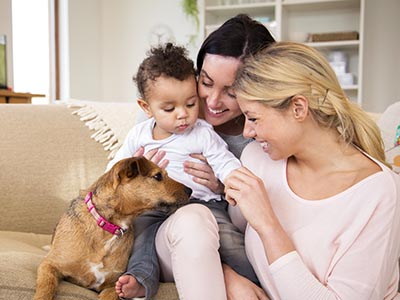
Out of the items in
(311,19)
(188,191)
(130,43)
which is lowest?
→ (188,191)

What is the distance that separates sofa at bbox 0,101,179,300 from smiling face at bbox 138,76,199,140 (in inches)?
28.9

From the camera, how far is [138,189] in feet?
4.81

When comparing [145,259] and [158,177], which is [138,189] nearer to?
[158,177]

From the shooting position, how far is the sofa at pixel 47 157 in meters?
2.10

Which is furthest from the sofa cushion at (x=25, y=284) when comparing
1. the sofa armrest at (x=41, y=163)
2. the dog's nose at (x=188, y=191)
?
the sofa armrest at (x=41, y=163)

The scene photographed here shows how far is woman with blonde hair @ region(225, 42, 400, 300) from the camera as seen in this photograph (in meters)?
1.15

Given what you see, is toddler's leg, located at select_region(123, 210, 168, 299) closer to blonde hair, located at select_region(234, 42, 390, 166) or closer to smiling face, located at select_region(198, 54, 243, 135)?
smiling face, located at select_region(198, 54, 243, 135)

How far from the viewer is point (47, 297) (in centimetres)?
127

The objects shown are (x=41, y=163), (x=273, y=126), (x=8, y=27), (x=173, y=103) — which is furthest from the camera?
(x=8, y=27)

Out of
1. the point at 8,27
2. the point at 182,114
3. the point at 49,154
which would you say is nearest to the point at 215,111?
the point at 182,114

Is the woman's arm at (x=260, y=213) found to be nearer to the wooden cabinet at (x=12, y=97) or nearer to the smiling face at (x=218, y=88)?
the smiling face at (x=218, y=88)

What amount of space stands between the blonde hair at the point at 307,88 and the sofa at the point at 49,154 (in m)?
0.68

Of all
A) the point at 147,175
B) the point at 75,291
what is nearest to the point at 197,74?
the point at 147,175

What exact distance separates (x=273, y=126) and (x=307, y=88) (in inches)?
5.0
